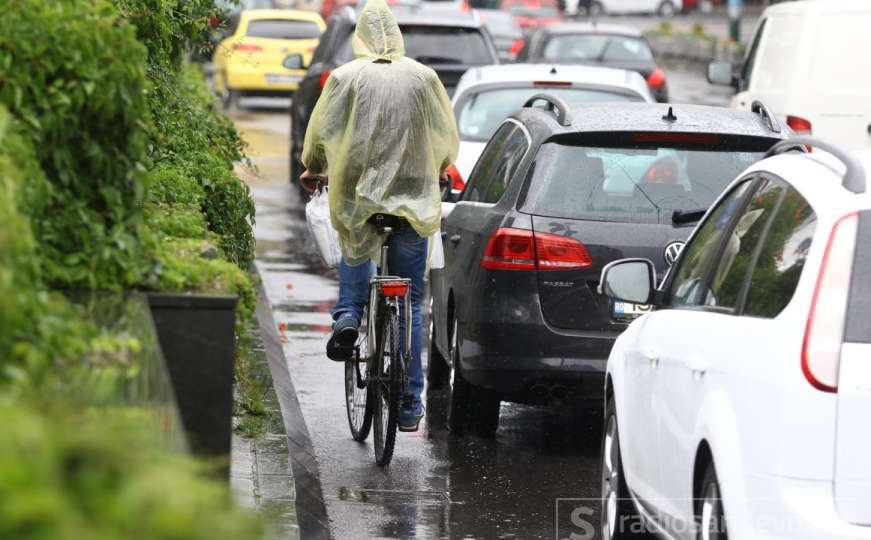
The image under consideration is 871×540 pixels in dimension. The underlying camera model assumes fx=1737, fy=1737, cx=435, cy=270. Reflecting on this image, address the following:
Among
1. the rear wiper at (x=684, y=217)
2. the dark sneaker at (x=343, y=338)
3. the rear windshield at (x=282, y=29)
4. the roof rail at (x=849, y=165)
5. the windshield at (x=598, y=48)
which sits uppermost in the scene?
the roof rail at (x=849, y=165)

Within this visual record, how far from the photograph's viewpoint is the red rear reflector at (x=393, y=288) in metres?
7.51

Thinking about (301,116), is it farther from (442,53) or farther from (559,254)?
(559,254)

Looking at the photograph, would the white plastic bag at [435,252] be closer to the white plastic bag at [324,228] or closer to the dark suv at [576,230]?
the dark suv at [576,230]

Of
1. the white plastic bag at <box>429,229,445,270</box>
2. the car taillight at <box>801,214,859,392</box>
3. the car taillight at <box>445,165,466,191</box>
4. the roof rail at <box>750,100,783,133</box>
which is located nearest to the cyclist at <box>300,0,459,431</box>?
the white plastic bag at <box>429,229,445,270</box>

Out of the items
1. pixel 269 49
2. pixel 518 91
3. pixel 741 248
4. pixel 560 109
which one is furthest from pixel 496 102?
pixel 269 49

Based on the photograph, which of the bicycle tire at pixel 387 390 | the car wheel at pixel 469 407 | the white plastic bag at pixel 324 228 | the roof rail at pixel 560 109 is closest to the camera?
the bicycle tire at pixel 387 390

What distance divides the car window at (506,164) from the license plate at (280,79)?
64.5 feet

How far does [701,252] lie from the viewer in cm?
575

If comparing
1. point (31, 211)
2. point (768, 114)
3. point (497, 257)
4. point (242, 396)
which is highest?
point (31, 211)

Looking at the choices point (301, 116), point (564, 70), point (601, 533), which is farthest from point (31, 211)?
point (301, 116)

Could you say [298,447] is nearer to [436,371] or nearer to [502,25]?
[436,371]

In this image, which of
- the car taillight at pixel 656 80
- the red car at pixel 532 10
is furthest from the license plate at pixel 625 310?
the red car at pixel 532 10

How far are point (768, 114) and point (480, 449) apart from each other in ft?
6.83

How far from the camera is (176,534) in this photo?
2268 mm
